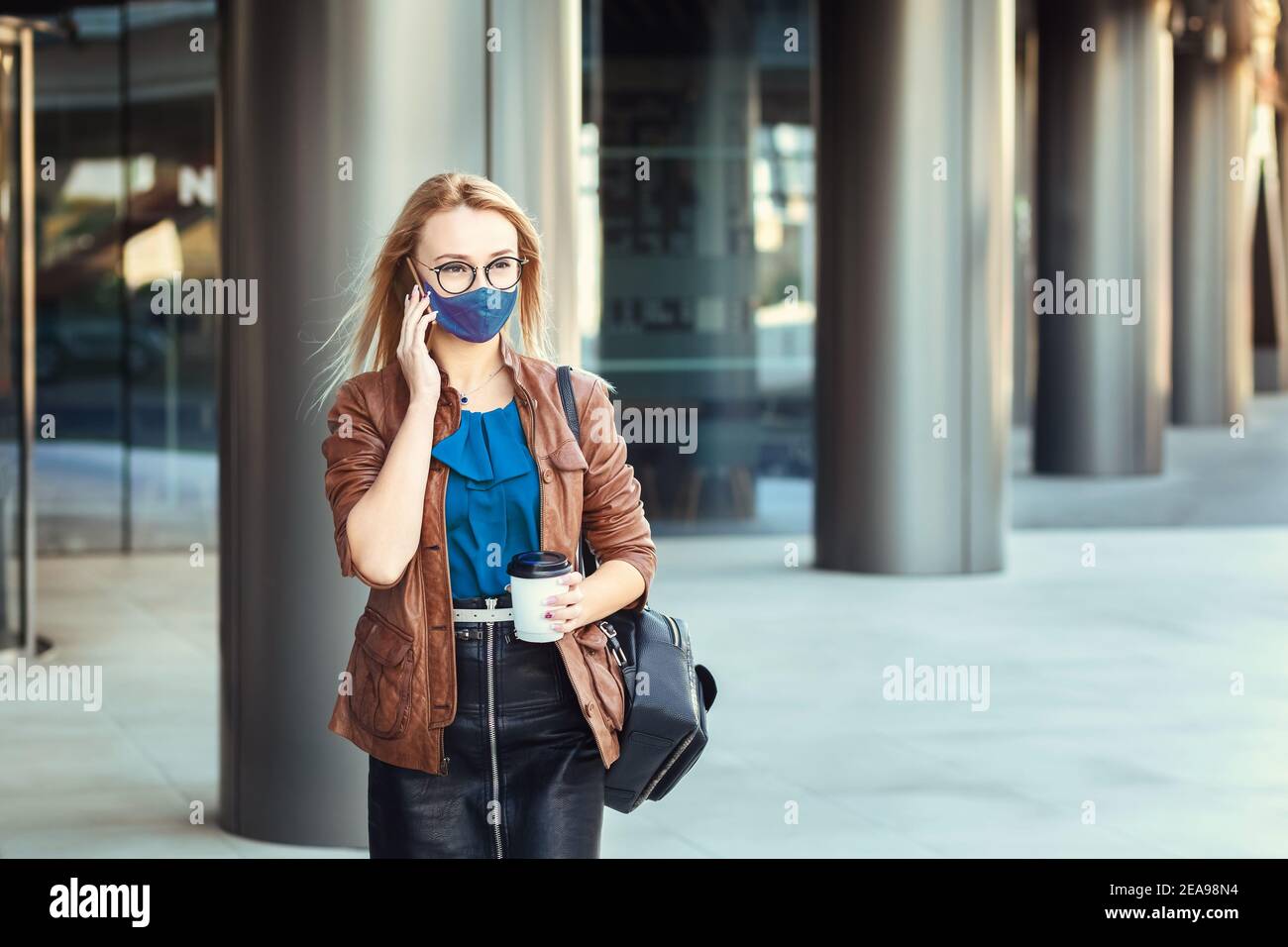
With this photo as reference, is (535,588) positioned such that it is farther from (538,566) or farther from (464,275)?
(464,275)

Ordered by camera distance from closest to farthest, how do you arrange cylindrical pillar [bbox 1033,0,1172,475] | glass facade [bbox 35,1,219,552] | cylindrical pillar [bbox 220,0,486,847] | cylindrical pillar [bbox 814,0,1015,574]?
cylindrical pillar [bbox 220,0,486,847], cylindrical pillar [bbox 814,0,1015,574], glass facade [bbox 35,1,219,552], cylindrical pillar [bbox 1033,0,1172,475]

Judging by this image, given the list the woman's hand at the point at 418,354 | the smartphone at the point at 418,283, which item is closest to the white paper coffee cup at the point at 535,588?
the woman's hand at the point at 418,354

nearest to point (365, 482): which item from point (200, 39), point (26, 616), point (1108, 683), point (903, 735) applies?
point (903, 735)

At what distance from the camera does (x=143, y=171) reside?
17266mm

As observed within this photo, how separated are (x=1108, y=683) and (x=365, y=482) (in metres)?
6.61

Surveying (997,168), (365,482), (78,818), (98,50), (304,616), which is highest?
(98,50)

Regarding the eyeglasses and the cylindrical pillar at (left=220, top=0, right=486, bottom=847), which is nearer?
A: the eyeglasses

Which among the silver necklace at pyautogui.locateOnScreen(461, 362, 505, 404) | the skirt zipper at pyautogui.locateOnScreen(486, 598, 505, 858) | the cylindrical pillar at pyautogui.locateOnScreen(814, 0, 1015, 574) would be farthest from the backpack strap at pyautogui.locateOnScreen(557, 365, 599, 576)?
the cylindrical pillar at pyautogui.locateOnScreen(814, 0, 1015, 574)

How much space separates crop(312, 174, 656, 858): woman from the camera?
326 centimetres

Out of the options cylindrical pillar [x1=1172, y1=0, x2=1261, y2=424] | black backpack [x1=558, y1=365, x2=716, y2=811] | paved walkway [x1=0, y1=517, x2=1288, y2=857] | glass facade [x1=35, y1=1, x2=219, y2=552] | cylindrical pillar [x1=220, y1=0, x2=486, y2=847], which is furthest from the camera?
cylindrical pillar [x1=1172, y1=0, x2=1261, y2=424]

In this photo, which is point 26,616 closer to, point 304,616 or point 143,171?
point 304,616

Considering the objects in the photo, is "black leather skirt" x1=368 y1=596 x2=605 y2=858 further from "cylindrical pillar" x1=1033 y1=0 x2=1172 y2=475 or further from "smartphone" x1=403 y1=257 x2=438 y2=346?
"cylindrical pillar" x1=1033 y1=0 x2=1172 y2=475

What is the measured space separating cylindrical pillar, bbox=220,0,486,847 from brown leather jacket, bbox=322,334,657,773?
112 inches
